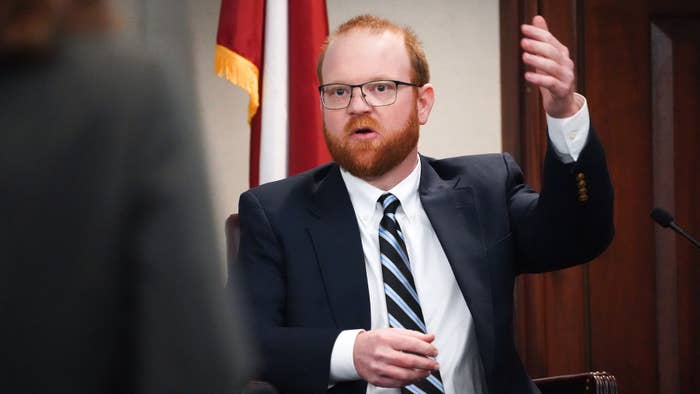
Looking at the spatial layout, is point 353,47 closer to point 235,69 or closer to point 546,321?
point 235,69

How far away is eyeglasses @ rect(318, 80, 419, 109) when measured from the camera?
6.77ft

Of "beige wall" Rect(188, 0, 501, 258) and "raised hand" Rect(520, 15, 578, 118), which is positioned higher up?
"beige wall" Rect(188, 0, 501, 258)

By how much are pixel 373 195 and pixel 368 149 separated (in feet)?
0.38

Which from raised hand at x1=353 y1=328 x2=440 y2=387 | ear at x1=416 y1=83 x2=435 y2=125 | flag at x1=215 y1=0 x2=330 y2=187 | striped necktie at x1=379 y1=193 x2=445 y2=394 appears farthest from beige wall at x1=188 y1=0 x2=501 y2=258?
raised hand at x1=353 y1=328 x2=440 y2=387

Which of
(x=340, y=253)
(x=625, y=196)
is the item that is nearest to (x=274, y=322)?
(x=340, y=253)

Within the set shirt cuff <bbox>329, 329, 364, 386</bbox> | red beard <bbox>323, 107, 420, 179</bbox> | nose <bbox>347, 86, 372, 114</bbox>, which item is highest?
nose <bbox>347, 86, 372, 114</bbox>

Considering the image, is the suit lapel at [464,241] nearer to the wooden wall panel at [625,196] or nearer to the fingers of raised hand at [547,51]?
the fingers of raised hand at [547,51]

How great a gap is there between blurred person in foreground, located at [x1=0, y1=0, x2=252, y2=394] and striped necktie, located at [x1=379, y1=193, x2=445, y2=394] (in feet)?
4.57

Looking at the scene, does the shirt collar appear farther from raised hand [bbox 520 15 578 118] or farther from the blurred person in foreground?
the blurred person in foreground

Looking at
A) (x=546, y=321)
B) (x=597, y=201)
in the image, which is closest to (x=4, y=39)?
(x=597, y=201)

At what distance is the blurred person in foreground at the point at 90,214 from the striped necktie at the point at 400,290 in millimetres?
1394

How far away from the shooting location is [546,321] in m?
3.20

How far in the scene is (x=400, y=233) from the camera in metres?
1.96

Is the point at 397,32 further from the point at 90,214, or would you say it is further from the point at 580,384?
the point at 90,214
